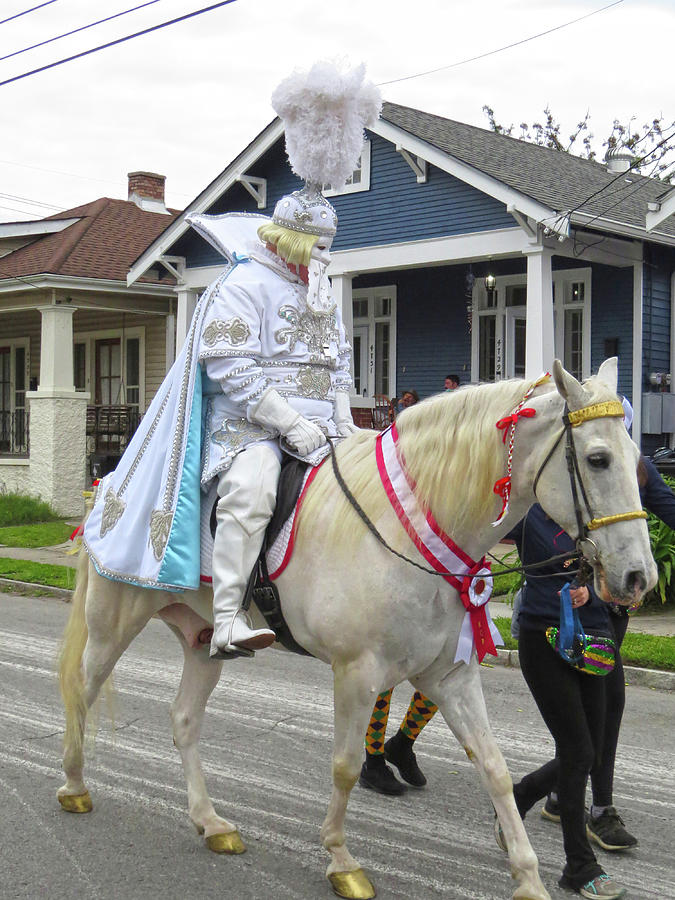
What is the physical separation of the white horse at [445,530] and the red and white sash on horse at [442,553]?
4 cm

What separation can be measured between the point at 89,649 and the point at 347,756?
1592mm

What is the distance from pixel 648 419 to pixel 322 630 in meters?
13.1

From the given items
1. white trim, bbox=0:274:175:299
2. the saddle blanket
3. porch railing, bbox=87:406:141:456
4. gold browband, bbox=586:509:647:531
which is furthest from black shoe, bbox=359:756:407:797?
porch railing, bbox=87:406:141:456

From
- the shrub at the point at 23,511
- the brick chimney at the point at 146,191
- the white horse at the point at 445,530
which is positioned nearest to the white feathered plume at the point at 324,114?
the white horse at the point at 445,530

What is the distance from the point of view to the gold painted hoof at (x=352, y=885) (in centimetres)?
398

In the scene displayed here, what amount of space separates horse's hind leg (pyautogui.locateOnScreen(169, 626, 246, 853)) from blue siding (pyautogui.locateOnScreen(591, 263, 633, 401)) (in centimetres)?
1264

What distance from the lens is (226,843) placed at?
4477 mm

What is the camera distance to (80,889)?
13.4 feet

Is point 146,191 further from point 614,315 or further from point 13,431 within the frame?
point 614,315

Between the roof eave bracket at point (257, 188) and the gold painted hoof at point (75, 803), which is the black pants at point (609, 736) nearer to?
the gold painted hoof at point (75, 803)

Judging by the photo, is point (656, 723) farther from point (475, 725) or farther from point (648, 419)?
point (648, 419)

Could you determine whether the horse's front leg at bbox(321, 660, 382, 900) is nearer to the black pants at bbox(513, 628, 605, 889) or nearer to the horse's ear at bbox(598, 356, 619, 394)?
the black pants at bbox(513, 628, 605, 889)

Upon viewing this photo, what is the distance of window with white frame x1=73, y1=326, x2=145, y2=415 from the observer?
23.1 m

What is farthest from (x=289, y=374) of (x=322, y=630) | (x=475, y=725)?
(x=475, y=725)
